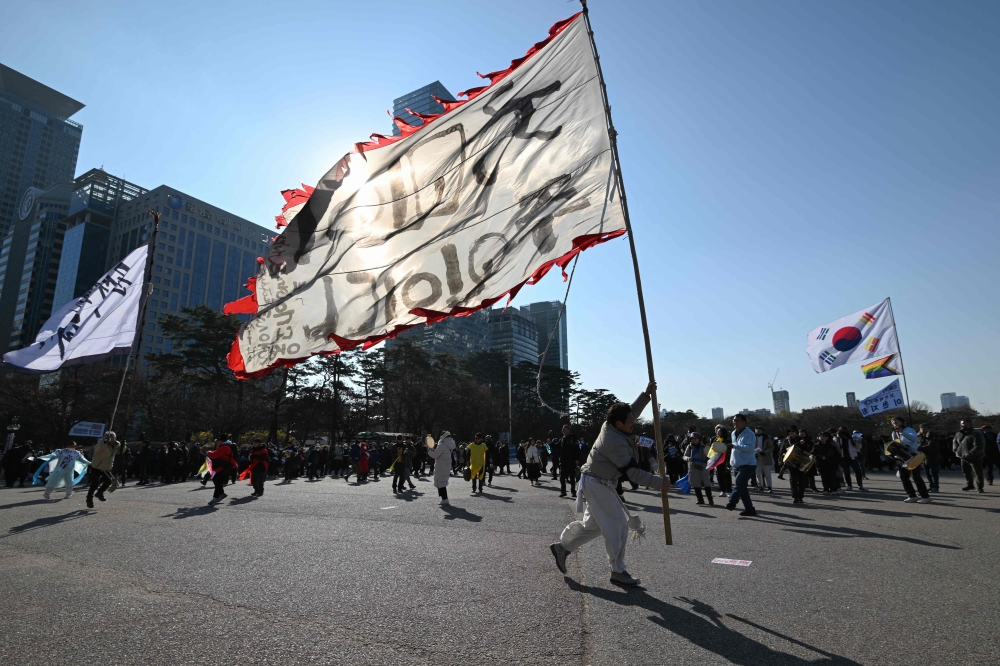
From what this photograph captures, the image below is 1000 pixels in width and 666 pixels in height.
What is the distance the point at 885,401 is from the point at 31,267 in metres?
155

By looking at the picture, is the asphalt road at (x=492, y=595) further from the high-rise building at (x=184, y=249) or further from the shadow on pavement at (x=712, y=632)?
the high-rise building at (x=184, y=249)

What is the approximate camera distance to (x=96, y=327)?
1382cm

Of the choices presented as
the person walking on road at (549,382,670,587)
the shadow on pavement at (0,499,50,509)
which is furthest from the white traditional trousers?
the shadow on pavement at (0,499,50,509)

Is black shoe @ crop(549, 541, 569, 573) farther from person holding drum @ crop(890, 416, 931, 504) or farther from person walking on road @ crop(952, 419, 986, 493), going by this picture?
person walking on road @ crop(952, 419, 986, 493)

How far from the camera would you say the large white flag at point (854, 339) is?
19672 millimetres

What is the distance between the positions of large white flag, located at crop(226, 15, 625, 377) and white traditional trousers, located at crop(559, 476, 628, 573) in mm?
Answer: 2084

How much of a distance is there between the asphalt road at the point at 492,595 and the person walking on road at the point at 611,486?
0.34 metres

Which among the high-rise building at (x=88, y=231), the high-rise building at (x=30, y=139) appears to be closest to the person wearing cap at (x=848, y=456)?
the high-rise building at (x=88, y=231)

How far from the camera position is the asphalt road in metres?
3.54

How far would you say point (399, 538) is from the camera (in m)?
7.75

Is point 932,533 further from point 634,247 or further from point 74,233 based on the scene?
point 74,233

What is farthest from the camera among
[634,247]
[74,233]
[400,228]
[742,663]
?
[74,233]

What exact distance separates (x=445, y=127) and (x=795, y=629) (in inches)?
220

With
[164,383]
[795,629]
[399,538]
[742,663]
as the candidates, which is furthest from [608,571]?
[164,383]
